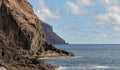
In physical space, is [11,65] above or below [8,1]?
below

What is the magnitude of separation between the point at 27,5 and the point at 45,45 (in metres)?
16.8

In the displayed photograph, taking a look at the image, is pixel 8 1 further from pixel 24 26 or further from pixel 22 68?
pixel 22 68

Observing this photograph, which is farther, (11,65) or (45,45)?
(45,45)

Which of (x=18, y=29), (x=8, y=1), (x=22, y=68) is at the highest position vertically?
(x=8, y=1)

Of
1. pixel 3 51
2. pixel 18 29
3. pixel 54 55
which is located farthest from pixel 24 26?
pixel 3 51

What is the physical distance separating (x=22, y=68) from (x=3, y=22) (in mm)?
74737

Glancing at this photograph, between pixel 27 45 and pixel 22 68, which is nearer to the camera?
pixel 22 68

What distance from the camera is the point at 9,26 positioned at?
13700 centimetres

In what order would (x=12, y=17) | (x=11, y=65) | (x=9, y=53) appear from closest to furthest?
(x=11, y=65) → (x=9, y=53) → (x=12, y=17)

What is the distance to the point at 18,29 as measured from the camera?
13712cm

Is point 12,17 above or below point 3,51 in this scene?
above

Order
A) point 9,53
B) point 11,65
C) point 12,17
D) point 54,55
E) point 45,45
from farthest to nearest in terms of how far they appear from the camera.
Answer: point 45,45, point 54,55, point 12,17, point 9,53, point 11,65

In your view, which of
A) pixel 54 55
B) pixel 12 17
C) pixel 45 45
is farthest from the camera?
pixel 45 45

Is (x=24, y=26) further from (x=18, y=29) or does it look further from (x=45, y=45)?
(x=45, y=45)
